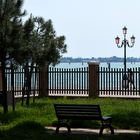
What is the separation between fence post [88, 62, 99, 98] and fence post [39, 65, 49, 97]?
2.49 metres

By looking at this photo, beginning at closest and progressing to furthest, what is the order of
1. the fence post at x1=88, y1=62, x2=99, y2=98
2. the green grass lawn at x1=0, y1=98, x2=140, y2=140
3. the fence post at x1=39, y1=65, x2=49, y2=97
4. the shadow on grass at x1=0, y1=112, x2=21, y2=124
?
the green grass lawn at x1=0, y1=98, x2=140, y2=140 → the shadow on grass at x1=0, y1=112, x2=21, y2=124 → the fence post at x1=88, y1=62, x2=99, y2=98 → the fence post at x1=39, y1=65, x2=49, y2=97

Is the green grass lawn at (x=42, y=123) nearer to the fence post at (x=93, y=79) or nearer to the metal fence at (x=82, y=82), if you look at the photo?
the fence post at (x=93, y=79)

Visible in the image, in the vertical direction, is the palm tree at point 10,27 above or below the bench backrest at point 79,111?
above

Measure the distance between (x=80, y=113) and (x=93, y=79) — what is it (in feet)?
51.6

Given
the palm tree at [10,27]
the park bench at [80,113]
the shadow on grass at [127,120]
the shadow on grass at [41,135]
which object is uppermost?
the palm tree at [10,27]

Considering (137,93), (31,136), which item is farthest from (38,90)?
(31,136)

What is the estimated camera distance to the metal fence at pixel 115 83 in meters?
29.4

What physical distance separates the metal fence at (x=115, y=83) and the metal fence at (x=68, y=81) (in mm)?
935

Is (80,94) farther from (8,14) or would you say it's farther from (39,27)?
(8,14)

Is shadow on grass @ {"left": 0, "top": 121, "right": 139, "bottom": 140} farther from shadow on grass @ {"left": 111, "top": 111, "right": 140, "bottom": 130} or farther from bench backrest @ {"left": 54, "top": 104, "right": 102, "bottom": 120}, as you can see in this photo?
shadow on grass @ {"left": 111, "top": 111, "right": 140, "bottom": 130}

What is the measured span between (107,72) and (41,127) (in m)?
15.2

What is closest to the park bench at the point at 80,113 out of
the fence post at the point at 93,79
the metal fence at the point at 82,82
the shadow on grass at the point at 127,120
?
the shadow on grass at the point at 127,120

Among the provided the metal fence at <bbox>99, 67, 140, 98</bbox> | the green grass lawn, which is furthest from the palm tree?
the metal fence at <bbox>99, 67, 140, 98</bbox>

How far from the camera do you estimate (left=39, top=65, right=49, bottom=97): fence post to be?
98.1 feet
